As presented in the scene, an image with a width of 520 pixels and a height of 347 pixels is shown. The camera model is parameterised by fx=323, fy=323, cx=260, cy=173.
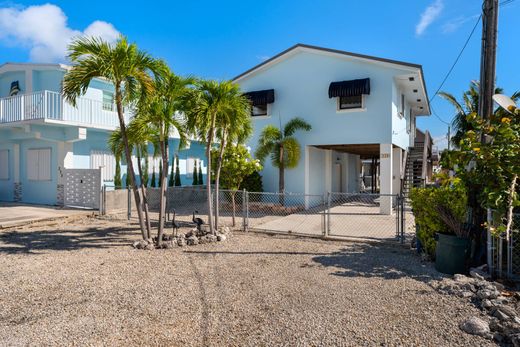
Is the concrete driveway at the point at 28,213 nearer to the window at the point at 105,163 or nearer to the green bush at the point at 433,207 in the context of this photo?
the window at the point at 105,163

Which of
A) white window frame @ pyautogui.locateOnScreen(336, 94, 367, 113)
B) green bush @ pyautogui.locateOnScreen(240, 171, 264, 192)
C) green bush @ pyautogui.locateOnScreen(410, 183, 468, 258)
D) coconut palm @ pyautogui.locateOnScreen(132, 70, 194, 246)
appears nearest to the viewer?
green bush @ pyautogui.locateOnScreen(410, 183, 468, 258)

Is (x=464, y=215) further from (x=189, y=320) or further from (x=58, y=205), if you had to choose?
(x=58, y=205)

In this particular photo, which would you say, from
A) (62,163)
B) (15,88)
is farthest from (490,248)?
(15,88)

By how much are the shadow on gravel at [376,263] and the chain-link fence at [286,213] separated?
85 cm

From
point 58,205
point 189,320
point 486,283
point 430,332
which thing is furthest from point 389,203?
point 58,205

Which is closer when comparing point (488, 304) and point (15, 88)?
point (488, 304)

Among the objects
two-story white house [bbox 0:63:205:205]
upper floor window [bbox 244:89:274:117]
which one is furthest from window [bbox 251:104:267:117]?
two-story white house [bbox 0:63:205:205]

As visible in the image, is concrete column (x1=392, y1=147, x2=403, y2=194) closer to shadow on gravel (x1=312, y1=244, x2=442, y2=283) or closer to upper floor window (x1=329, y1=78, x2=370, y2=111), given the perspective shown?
upper floor window (x1=329, y1=78, x2=370, y2=111)

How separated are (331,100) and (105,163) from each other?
11.5 m

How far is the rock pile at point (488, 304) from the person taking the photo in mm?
3600

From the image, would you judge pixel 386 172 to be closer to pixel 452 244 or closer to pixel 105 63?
pixel 452 244

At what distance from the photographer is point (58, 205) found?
48.4 ft

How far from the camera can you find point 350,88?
1289 centimetres

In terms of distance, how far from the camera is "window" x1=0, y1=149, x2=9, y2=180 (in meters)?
16.7
